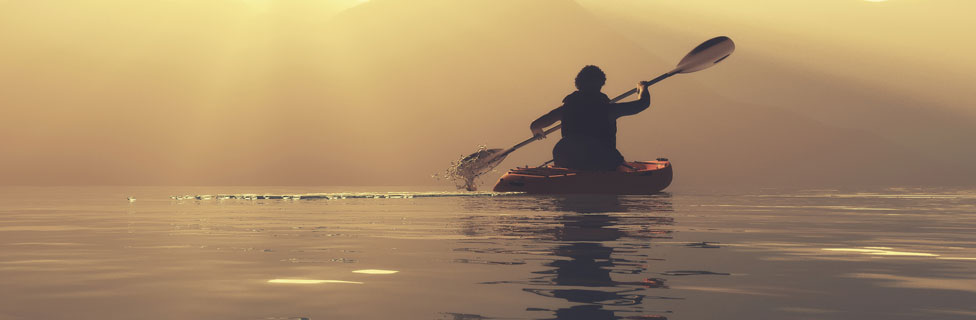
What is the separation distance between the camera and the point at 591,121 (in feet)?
129

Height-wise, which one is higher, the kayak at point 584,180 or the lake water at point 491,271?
the kayak at point 584,180

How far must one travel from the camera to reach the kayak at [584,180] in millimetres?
41094

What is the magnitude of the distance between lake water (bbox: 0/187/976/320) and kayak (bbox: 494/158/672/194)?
66.2 feet

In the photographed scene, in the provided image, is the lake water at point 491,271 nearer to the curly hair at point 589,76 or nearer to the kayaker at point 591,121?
the kayaker at point 591,121

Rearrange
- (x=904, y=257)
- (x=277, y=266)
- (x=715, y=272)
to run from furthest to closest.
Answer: (x=904, y=257)
(x=277, y=266)
(x=715, y=272)

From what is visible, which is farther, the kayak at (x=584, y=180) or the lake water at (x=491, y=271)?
the kayak at (x=584, y=180)

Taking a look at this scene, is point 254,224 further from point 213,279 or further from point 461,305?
point 461,305

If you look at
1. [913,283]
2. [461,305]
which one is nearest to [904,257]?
[913,283]

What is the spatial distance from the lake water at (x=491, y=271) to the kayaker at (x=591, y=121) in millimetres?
18466

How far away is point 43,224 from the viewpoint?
22625 millimetres

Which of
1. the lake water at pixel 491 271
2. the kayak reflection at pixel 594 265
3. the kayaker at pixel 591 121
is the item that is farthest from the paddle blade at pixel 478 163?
the lake water at pixel 491 271

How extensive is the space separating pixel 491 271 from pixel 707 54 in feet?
109

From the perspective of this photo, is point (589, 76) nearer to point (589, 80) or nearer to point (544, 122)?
point (589, 80)

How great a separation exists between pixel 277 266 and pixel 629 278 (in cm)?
382
